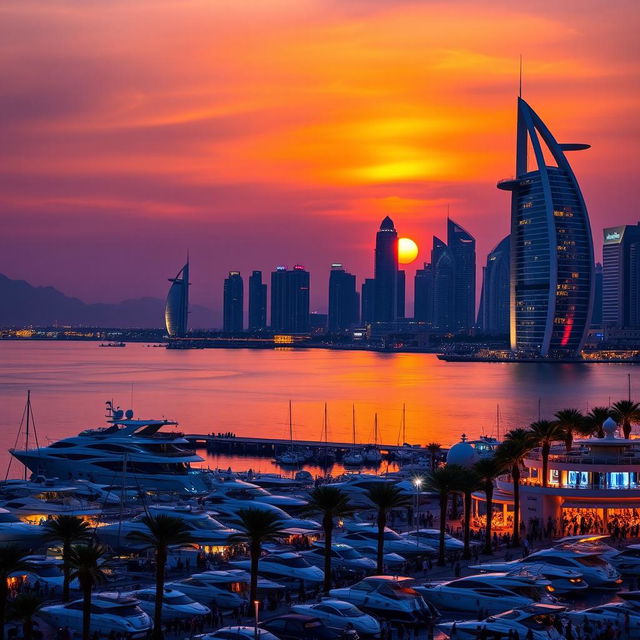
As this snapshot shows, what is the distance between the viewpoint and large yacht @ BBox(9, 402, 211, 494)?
50.1 m

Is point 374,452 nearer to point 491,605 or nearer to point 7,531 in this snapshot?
point 7,531

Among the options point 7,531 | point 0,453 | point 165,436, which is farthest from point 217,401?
point 7,531

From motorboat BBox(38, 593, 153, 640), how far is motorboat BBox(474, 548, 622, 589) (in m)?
9.79

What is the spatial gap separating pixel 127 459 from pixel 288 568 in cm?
2171

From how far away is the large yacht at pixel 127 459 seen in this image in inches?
1971

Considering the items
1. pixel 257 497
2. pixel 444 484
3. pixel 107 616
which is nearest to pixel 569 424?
pixel 444 484

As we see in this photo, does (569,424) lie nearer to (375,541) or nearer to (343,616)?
(375,541)

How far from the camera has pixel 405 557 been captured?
34.3 m

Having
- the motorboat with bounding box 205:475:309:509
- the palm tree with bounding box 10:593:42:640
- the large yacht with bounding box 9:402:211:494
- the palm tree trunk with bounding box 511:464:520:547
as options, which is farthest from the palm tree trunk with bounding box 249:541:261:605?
the large yacht with bounding box 9:402:211:494

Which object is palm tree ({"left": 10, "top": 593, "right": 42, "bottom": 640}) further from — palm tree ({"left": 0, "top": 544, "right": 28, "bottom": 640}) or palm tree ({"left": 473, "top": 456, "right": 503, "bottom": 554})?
palm tree ({"left": 473, "top": 456, "right": 503, "bottom": 554})

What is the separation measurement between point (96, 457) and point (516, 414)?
68.9 metres

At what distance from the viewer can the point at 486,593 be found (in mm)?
26266

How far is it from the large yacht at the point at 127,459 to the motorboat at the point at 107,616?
22.9m

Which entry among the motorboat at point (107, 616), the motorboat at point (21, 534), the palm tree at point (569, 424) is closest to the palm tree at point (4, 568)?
the motorboat at point (107, 616)
